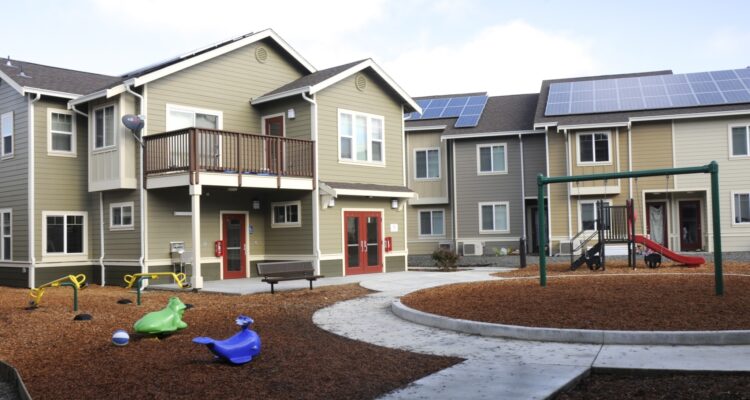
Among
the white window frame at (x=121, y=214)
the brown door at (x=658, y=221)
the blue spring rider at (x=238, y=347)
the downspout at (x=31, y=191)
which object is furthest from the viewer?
Result: the brown door at (x=658, y=221)

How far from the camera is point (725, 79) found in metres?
30.2

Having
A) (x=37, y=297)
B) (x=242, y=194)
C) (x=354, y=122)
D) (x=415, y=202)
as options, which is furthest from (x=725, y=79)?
(x=37, y=297)

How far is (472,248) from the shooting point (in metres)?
32.7

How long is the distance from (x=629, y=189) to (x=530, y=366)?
23.1 meters

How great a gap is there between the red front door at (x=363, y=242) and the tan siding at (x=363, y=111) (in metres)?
1.19

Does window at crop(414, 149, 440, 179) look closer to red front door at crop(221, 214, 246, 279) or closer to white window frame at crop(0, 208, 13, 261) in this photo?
red front door at crop(221, 214, 246, 279)

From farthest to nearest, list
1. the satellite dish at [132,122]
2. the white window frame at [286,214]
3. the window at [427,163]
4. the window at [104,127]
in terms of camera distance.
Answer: the window at [427,163] → the white window frame at [286,214] → the window at [104,127] → the satellite dish at [132,122]

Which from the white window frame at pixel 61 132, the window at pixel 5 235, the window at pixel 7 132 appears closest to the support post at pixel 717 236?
the white window frame at pixel 61 132

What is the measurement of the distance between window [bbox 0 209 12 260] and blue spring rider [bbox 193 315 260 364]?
630 inches

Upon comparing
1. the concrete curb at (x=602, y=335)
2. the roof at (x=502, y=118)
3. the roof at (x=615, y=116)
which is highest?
the roof at (x=502, y=118)

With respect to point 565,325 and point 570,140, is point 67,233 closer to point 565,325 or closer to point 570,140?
point 565,325

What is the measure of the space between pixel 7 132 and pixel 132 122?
5610mm

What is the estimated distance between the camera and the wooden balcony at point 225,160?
1764 cm

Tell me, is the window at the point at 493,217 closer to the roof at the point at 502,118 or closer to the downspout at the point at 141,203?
the roof at the point at 502,118
